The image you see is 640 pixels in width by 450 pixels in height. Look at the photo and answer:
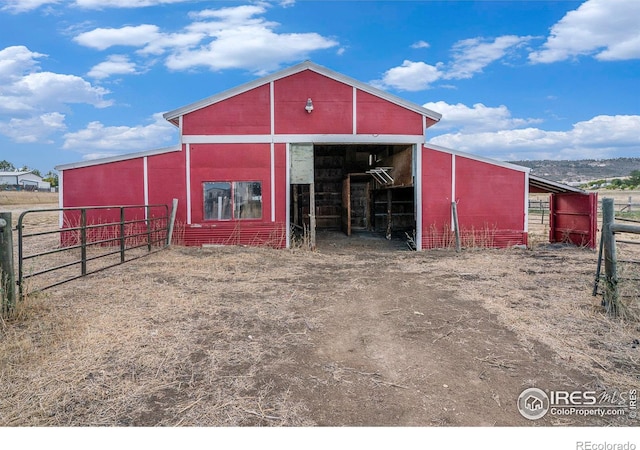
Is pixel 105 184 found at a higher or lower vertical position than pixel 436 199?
higher

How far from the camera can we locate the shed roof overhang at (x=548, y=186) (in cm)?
1177

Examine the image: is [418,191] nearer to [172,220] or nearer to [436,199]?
[436,199]

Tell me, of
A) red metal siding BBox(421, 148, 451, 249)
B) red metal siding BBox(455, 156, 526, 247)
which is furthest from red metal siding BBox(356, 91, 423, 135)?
red metal siding BBox(455, 156, 526, 247)

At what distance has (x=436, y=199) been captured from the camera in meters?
11.5

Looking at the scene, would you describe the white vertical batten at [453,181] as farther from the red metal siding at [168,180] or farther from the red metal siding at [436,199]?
the red metal siding at [168,180]

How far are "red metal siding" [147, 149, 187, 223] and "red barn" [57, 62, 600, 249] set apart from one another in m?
0.03

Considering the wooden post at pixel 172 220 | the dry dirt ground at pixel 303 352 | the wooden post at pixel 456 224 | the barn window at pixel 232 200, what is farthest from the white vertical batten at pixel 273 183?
the wooden post at pixel 456 224

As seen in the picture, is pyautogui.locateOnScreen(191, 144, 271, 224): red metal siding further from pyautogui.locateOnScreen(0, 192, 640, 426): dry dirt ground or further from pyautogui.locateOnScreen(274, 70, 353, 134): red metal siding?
pyautogui.locateOnScreen(0, 192, 640, 426): dry dirt ground

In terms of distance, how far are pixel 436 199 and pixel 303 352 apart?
869 cm

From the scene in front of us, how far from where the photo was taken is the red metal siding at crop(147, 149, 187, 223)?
36.5ft

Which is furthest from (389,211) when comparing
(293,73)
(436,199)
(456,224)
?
(293,73)

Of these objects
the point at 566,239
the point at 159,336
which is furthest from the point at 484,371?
the point at 566,239

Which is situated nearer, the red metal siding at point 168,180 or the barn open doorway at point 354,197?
the red metal siding at point 168,180

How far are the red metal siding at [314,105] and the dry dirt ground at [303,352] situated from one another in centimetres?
570
